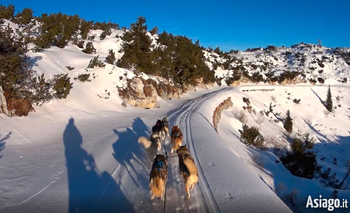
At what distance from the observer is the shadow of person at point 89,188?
4.70m

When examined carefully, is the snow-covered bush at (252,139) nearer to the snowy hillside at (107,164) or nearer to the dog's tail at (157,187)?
the snowy hillside at (107,164)

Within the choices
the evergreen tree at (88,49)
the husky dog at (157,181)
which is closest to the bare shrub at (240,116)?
the evergreen tree at (88,49)

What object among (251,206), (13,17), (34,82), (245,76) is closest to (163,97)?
(34,82)

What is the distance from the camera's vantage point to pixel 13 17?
64.8 ft

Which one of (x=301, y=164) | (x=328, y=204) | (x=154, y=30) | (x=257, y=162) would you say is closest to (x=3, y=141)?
(x=328, y=204)

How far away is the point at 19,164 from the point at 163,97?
53.9 ft

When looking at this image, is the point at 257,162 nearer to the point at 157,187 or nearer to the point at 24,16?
the point at 157,187

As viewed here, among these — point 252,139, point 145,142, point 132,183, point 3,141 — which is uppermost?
point 3,141

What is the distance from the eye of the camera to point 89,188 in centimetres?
536

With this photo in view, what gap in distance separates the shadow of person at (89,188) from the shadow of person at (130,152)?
69cm

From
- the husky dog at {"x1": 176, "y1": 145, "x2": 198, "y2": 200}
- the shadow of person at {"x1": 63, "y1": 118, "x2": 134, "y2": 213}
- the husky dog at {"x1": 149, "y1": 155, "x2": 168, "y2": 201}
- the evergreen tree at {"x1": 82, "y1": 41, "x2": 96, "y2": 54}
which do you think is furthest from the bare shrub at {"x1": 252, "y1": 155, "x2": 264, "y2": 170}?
the evergreen tree at {"x1": 82, "y1": 41, "x2": 96, "y2": 54}

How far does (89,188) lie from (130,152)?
2530mm

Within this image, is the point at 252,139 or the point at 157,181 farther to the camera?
the point at 252,139

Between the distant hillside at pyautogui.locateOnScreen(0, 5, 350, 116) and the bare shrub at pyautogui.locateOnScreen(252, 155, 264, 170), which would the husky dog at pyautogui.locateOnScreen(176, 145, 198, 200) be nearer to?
the bare shrub at pyautogui.locateOnScreen(252, 155, 264, 170)
